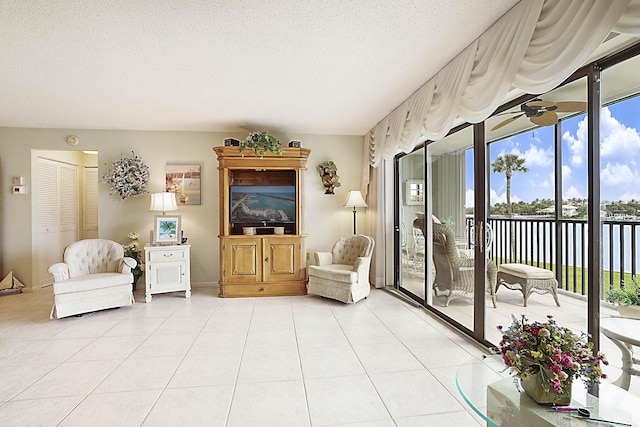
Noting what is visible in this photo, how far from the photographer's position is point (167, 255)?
4648 millimetres

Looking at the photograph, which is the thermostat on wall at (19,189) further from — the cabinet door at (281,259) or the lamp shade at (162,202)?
the cabinet door at (281,259)

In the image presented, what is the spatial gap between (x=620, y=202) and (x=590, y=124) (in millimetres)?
513

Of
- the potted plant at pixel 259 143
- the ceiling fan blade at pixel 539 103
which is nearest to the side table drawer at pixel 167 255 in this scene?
the potted plant at pixel 259 143

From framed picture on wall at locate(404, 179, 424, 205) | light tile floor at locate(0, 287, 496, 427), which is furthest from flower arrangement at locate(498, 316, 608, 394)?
framed picture on wall at locate(404, 179, 424, 205)

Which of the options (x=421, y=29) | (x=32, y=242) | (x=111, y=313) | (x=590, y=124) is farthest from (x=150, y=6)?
(x=32, y=242)

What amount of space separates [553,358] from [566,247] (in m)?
1.57

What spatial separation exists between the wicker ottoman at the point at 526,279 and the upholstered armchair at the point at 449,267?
388 millimetres

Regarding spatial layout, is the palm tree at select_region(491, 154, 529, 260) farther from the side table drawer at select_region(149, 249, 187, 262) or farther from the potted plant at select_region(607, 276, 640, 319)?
the side table drawer at select_region(149, 249, 187, 262)

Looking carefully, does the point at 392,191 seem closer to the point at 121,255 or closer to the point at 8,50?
the point at 121,255

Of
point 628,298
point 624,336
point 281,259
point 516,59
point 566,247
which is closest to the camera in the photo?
point 624,336

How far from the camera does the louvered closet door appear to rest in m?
5.22

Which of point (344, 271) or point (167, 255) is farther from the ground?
point (167, 255)

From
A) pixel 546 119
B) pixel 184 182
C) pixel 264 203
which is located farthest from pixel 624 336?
pixel 184 182

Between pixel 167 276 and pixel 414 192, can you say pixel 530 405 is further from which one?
pixel 167 276
